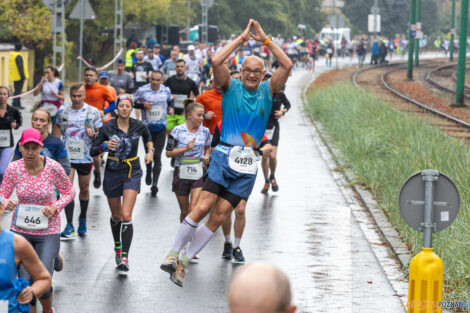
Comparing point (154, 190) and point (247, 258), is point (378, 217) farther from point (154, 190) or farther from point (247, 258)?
point (154, 190)

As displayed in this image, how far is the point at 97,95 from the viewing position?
1491 centimetres

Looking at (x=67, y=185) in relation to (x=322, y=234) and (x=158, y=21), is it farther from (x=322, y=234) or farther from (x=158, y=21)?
(x=158, y=21)

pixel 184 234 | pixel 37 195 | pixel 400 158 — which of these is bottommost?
pixel 400 158

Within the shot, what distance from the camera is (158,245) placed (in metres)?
10.8

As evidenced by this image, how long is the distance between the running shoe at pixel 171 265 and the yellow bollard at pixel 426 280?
199cm

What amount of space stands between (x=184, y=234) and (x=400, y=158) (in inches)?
289

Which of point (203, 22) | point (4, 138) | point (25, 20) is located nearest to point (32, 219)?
point (4, 138)

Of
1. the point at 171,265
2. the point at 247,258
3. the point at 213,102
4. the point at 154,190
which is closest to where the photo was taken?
the point at 171,265

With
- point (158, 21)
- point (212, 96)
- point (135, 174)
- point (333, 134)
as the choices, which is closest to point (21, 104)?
point (333, 134)

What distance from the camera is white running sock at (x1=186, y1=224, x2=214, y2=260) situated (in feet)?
27.2

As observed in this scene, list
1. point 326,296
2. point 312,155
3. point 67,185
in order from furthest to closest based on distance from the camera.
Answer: point 312,155, point 326,296, point 67,185

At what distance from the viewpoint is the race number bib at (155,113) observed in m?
15.0

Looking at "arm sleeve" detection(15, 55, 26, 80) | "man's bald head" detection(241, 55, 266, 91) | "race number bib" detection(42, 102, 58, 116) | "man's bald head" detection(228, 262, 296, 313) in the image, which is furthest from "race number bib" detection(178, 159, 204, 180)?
"arm sleeve" detection(15, 55, 26, 80)

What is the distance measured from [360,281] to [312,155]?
1099cm
